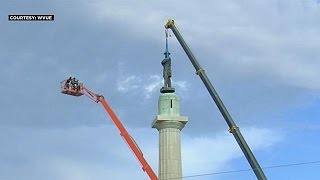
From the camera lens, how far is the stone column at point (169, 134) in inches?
2867

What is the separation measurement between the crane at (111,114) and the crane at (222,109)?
49.8ft

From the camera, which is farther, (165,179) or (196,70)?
(196,70)

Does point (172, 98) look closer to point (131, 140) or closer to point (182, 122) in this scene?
point (182, 122)

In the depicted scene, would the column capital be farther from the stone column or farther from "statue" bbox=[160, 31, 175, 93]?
"statue" bbox=[160, 31, 175, 93]

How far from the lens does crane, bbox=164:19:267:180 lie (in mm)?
70688

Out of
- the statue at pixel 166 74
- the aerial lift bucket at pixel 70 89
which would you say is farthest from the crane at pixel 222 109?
the aerial lift bucket at pixel 70 89

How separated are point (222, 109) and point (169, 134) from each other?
7.87 m

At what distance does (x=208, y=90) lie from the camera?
255 feet

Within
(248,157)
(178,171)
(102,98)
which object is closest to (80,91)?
(102,98)

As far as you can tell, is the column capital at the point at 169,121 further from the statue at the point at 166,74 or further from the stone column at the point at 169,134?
the statue at the point at 166,74

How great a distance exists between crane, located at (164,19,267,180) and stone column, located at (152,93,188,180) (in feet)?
16.2

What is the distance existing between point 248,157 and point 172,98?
44.9 feet

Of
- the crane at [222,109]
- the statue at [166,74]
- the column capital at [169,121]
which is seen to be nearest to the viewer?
the crane at [222,109]

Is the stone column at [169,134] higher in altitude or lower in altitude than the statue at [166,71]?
lower
